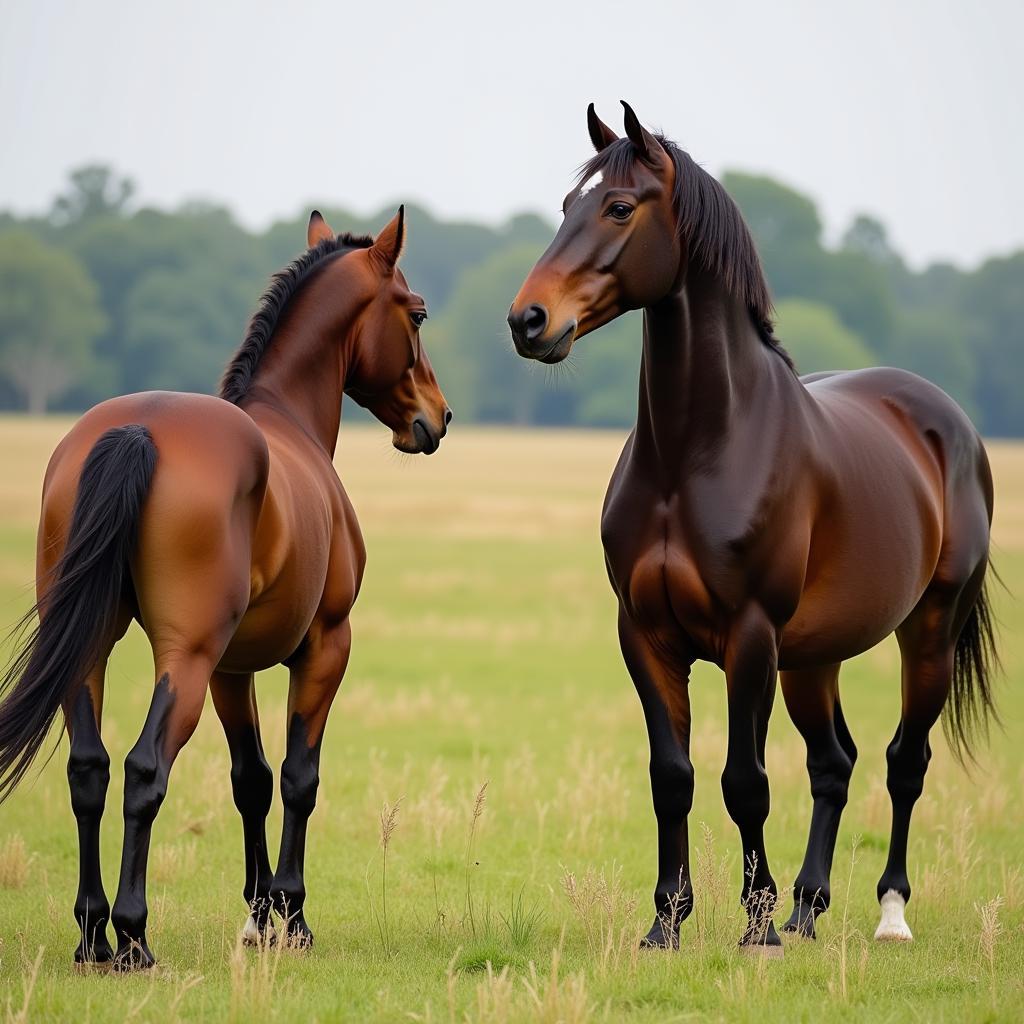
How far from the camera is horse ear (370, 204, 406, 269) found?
6406 mm

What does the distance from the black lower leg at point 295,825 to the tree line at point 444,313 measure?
6821 centimetres

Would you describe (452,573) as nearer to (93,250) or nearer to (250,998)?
(250,998)

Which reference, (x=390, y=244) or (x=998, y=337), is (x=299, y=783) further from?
(x=998, y=337)

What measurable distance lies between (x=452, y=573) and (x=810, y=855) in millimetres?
17286

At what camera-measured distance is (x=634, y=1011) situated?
4.73m

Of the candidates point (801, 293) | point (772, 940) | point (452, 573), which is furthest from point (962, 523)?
point (801, 293)

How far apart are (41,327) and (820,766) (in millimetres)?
82867

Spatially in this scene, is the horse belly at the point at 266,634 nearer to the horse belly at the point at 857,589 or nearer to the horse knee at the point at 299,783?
the horse knee at the point at 299,783

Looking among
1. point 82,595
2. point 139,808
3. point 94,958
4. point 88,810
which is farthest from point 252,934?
point 82,595

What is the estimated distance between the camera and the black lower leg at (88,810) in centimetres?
487

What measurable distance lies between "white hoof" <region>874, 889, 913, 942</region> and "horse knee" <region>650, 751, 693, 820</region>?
1.23m

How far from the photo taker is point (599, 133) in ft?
18.5

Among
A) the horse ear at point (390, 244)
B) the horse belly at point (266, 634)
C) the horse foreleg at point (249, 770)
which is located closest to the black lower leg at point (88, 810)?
the horse belly at point (266, 634)


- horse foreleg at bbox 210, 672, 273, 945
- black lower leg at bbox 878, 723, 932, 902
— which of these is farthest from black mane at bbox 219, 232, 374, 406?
black lower leg at bbox 878, 723, 932, 902
